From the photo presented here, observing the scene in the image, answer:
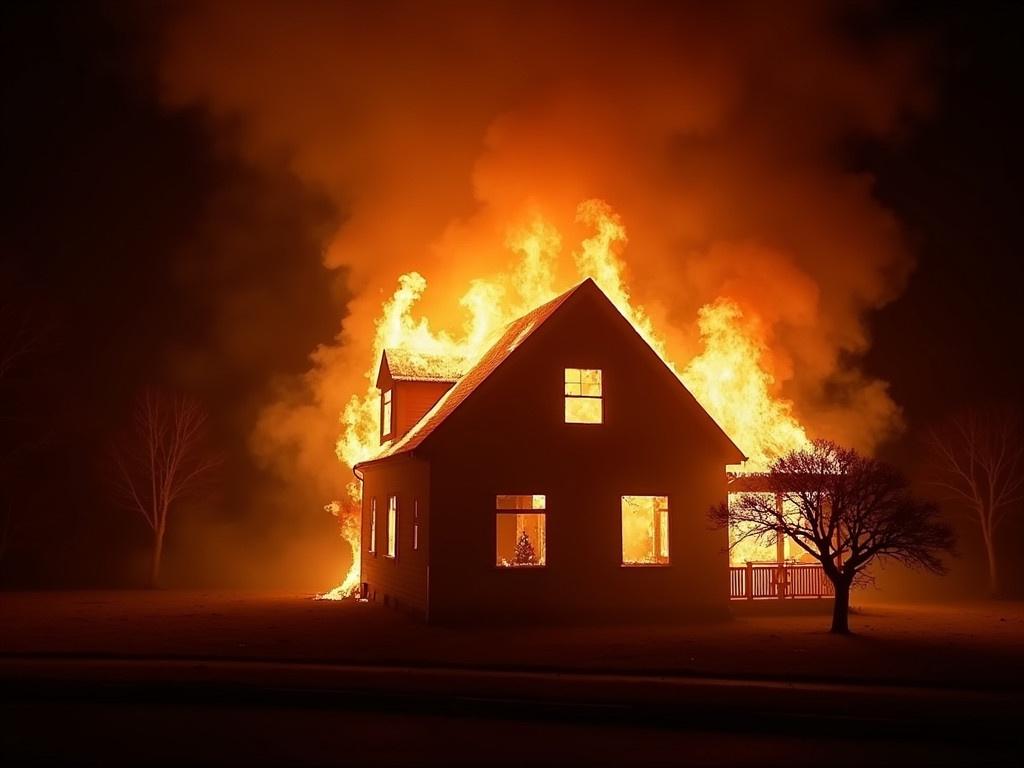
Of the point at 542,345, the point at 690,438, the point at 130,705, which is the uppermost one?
the point at 542,345

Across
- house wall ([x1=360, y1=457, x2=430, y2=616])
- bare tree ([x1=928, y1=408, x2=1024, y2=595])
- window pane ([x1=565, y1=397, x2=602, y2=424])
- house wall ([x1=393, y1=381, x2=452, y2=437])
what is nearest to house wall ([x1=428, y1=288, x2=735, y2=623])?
window pane ([x1=565, y1=397, x2=602, y2=424])

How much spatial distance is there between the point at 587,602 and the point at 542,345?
6459 mm

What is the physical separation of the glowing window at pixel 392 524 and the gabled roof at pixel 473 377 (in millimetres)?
1342

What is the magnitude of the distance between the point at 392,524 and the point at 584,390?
7.28 m

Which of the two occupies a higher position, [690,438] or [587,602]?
[690,438]

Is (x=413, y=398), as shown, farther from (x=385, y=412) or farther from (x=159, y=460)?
(x=159, y=460)

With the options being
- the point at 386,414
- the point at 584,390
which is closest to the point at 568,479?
the point at 584,390

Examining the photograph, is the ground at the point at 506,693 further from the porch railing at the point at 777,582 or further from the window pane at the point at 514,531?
the window pane at the point at 514,531

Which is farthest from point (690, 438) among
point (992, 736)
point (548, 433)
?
point (992, 736)

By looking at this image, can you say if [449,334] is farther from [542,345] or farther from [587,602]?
[587,602]

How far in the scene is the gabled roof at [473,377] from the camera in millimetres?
23469

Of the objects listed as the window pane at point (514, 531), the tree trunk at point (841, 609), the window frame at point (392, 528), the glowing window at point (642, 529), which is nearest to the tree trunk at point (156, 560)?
the window frame at point (392, 528)

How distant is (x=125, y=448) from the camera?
40625 millimetres

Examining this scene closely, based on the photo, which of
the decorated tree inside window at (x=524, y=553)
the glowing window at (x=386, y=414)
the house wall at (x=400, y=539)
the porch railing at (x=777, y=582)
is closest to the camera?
the house wall at (x=400, y=539)
